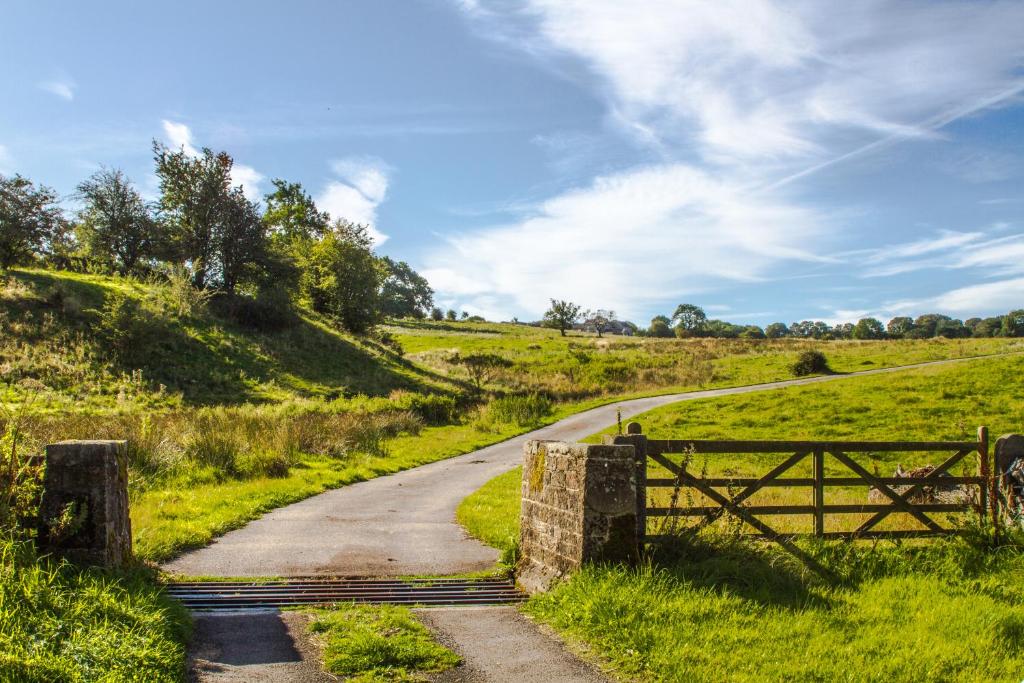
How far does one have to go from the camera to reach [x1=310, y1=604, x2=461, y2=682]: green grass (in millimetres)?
5457

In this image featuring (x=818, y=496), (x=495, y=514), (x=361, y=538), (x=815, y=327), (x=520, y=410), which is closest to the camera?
(x=818, y=496)

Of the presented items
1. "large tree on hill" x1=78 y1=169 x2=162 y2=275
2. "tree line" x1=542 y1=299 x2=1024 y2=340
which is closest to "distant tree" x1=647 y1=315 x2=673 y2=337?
"tree line" x1=542 y1=299 x2=1024 y2=340

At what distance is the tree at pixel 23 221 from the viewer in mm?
32812

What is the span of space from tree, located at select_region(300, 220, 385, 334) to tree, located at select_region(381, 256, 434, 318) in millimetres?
60058

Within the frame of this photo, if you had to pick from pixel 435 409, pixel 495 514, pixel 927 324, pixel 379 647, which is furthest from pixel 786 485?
pixel 927 324

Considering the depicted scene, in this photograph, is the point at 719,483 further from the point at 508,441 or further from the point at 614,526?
the point at 508,441

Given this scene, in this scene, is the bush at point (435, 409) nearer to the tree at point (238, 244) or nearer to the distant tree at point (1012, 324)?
the tree at point (238, 244)

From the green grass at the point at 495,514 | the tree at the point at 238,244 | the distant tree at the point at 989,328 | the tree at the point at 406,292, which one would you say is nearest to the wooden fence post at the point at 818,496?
the green grass at the point at 495,514

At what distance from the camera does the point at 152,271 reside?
4281 cm

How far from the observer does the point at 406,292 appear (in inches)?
4712

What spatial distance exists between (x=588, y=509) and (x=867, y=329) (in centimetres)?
13526

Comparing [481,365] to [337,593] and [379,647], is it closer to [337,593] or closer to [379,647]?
[337,593]

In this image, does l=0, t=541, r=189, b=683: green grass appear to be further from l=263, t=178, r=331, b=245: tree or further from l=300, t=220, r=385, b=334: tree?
l=263, t=178, r=331, b=245: tree

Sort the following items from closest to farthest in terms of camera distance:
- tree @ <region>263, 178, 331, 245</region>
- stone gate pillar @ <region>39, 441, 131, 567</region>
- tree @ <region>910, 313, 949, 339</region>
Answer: stone gate pillar @ <region>39, 441, 131, 567</region> → tree @ <region>263, 178, 331, 245</region> → tree @ <region>910, 313, 949, 339</region>
